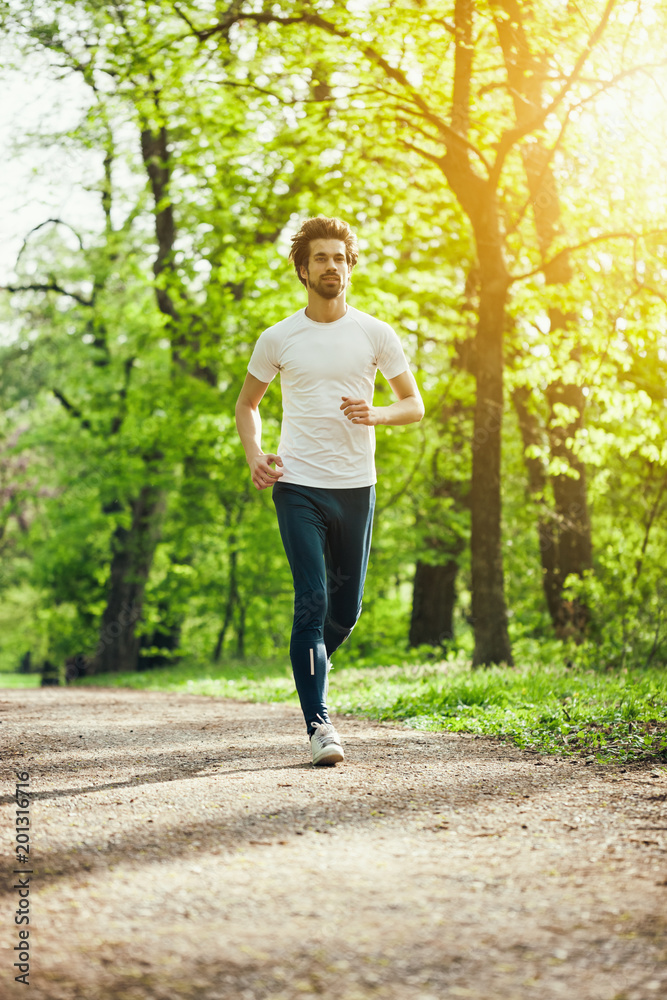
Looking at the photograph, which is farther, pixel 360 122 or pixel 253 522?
pixel 253 522

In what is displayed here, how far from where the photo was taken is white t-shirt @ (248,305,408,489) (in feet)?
14.1

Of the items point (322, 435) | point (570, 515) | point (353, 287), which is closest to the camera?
point (322, 435)

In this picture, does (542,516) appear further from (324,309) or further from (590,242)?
(324,309)

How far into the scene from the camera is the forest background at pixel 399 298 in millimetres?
8930

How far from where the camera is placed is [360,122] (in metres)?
10.0

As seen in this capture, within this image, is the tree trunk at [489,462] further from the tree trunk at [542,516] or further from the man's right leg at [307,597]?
the man's right leg at [307,597]

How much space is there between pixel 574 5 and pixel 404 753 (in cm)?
664

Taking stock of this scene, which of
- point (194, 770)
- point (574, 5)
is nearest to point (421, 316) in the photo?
point (574, 5)

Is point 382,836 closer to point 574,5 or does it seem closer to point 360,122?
point 574,5

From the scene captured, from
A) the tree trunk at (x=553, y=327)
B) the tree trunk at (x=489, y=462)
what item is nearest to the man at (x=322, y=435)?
the tree trunk at (x=489, y=462)

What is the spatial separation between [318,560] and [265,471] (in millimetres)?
488

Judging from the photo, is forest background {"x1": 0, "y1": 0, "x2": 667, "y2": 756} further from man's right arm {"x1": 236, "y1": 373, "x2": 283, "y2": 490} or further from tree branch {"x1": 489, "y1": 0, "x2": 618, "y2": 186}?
man's right arm {"x1": 236, "y1": 373, "x2": 283, "y2": 490}

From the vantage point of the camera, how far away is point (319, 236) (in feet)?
14.5

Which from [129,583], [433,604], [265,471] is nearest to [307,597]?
[265,471]
